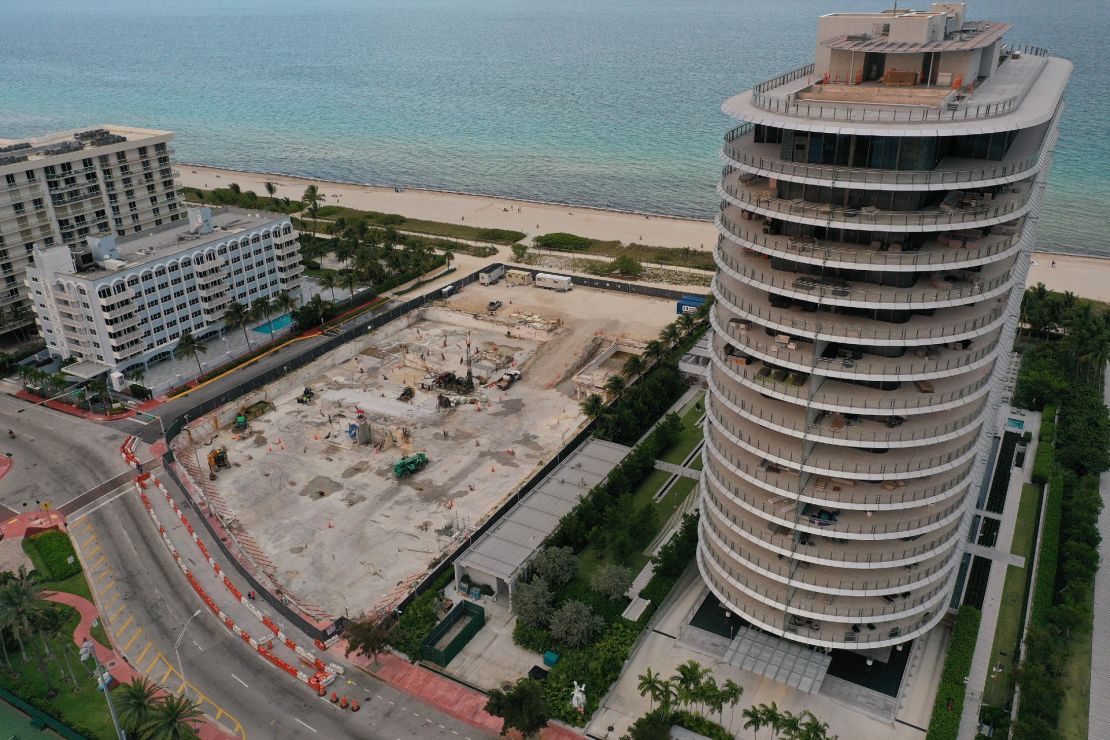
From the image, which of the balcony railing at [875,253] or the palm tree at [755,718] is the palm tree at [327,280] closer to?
the balcony railing at [875,253]

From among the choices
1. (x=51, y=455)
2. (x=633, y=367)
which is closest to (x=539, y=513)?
(x=633, y=367)

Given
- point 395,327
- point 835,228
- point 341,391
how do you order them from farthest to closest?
point 395,327
point 341,391
point 835,228

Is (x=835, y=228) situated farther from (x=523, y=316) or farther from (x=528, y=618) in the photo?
(x=523, y=316)

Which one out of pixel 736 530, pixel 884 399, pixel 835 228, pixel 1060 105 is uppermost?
pixel 1060 105

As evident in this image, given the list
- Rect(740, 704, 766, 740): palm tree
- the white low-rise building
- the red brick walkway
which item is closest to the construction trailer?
the white low-rise building

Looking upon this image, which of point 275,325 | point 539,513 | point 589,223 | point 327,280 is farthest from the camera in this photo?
point 589,223

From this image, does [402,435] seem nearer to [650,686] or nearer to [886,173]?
[650,686]

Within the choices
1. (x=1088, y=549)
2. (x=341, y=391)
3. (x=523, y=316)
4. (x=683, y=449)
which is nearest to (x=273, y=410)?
(x=341, y=391)

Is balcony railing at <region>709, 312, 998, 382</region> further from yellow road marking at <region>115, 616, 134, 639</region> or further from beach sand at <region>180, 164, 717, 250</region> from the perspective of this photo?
beach sand at <region>180, 164, 717, 250</region>
